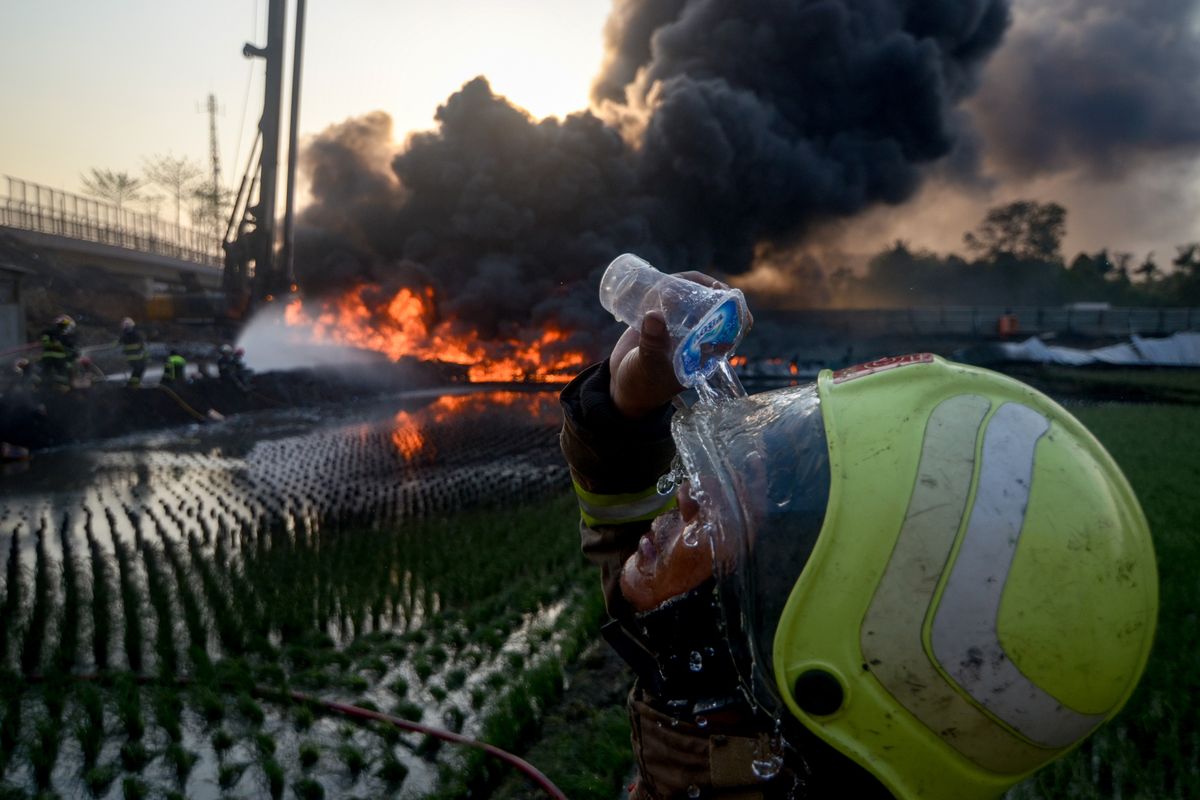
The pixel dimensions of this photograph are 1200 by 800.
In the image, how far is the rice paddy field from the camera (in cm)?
390

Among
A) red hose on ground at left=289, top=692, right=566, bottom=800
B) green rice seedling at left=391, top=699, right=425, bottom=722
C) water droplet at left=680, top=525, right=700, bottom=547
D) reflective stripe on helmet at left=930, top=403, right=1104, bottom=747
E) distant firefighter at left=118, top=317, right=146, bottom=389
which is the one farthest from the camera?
distant firefighter at left=118, top=317, right=146, bottom=389

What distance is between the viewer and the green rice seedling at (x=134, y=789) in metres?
3.70

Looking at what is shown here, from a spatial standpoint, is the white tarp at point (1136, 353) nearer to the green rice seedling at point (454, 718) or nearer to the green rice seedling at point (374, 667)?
the green rice seedling at point (374, 667)

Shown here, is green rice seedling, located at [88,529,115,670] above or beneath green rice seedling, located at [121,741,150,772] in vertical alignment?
above

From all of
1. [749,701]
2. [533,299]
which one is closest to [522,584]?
[749,701]

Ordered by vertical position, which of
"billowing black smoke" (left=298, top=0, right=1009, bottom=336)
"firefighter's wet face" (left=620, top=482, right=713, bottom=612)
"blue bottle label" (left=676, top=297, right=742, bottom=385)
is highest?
"billowing black smoke" (left=298, top=0, right=1009, bottom=336)

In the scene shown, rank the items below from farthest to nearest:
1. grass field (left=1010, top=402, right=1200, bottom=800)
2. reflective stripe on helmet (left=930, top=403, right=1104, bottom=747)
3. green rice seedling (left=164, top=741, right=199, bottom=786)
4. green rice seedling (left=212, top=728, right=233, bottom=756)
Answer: green rice seedling (left=212, top=728, right=233, bottom=756) → green rice seedling (left=164, top=741, right=199, bottom=786) → grass field (left=1010, top=402, right=1200, bottom=800) → reflective stripe on helmet (left=930, top=403, right=1104, bottom=747)

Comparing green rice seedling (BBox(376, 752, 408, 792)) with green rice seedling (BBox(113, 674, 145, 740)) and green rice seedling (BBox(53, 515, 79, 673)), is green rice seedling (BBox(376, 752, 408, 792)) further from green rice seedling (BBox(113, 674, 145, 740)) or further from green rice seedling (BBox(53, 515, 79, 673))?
green rice seedling (BBox(53, 515, 79, 673))

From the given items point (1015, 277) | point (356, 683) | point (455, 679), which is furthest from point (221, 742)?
point (1015, 277)

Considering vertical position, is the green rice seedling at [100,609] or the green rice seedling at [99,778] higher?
the green rice seedling at [100,609]

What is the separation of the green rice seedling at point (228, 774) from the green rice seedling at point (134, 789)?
0.27 meters

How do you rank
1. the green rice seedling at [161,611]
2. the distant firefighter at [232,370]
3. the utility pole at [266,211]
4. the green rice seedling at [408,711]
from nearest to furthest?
the green rice seedling at [408,711] → the green rice seedling at [161,611] → the distant firefighter at [232,370] → the utility pole at [266,211]

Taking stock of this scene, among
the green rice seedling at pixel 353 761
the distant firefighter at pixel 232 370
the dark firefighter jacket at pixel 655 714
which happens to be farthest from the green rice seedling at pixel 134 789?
the distant firefighter at pixel 232 370

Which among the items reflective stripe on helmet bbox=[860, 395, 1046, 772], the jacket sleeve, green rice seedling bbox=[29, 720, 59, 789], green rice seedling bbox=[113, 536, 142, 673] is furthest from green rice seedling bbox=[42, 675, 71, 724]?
reflective stripe on helmet bbox=[860, 395, 1046, 772]
